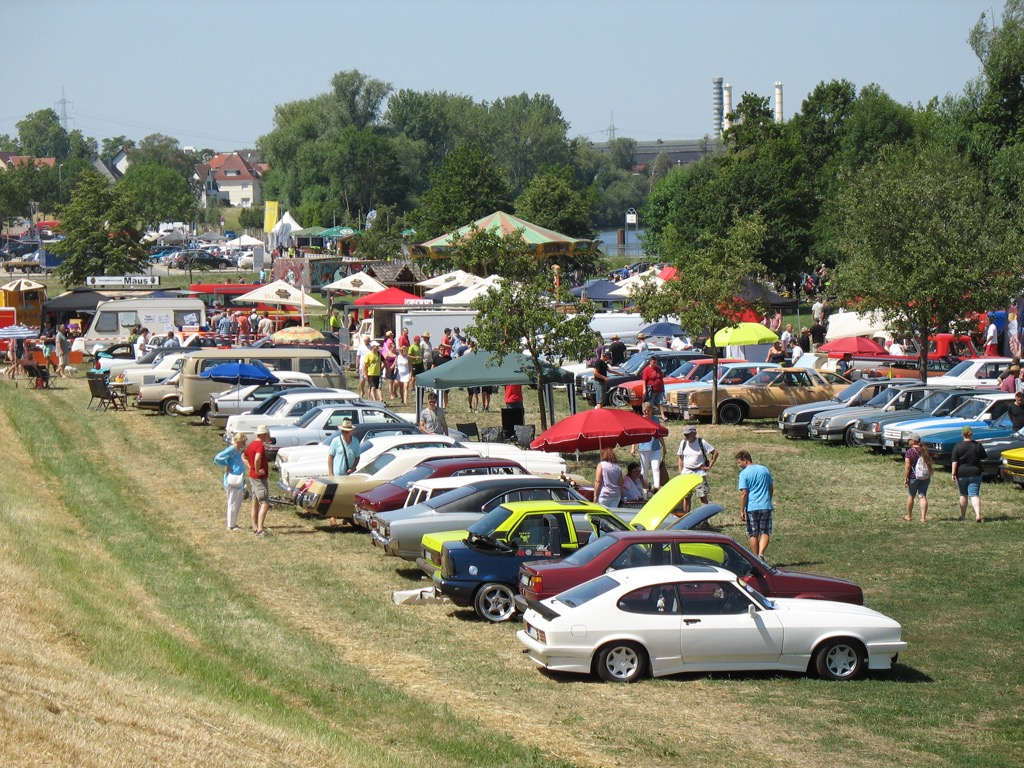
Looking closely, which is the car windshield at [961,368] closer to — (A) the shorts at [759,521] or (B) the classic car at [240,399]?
(B) the classic car at [240,399]

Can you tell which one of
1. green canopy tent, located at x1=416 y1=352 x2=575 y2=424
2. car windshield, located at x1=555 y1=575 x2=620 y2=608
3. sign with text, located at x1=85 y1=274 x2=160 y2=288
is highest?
sign with text, located at x1=85 y1=274 x2=160 y2=288

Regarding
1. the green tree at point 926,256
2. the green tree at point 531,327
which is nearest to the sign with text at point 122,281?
the green tree at point 926,256

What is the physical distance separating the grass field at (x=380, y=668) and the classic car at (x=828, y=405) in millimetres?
7420

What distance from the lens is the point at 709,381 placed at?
32188mm

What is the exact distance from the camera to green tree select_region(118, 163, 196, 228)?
136125 mm

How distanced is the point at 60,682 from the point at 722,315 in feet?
76.3

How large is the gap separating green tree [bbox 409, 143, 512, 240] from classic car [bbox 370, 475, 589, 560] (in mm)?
68430

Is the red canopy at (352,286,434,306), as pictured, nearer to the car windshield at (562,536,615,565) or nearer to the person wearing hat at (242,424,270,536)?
the person wearing hat at (242,424,270,536)

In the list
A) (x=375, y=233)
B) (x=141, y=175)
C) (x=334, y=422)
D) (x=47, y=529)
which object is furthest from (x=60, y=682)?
(x=141, y=175)

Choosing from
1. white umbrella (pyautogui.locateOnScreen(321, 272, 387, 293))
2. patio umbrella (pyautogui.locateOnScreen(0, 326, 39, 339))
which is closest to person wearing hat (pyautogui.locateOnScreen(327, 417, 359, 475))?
patio umbrella (pyautogui.locateOnScreen(0, 326, 39, 339))

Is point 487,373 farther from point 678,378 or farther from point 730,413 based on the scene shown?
point 678,378

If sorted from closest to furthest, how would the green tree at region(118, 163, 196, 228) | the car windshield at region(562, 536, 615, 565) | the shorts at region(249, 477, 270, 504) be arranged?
the car windshield at region(562, 536, 615, 565)
the shorts at region(249, 477, 270, 504)
the green tree at region(118, 163, 196, 228)

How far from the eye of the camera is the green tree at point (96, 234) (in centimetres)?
7062

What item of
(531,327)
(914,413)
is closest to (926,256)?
(914,413)
